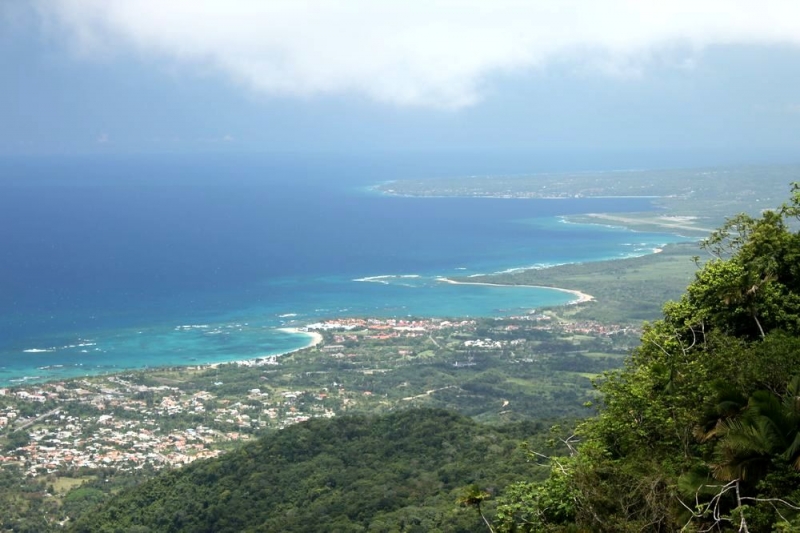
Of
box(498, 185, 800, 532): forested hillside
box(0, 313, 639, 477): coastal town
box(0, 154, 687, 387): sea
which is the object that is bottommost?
box(0, 313, 639, 477): coastal town

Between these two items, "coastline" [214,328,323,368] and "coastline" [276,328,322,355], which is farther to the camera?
"coastline" [276,328,322,355]

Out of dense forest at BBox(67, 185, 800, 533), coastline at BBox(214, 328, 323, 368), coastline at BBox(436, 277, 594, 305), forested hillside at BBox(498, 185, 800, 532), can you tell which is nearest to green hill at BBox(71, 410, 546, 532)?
dense forest at BBox(67, 185, 800, 533)

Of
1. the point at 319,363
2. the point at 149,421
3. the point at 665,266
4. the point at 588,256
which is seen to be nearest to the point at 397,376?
the point at 319,363

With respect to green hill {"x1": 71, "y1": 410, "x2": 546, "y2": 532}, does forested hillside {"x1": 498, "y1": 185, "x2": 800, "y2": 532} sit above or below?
above

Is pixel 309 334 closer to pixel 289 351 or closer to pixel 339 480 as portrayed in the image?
pixel 289 351

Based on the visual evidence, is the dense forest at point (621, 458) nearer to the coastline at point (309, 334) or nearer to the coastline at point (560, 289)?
the coastline at point (309, 334)

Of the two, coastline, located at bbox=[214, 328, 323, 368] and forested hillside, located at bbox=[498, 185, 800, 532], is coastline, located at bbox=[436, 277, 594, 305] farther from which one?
forested hillside, located at bbox=[498, 185, 800, 532]

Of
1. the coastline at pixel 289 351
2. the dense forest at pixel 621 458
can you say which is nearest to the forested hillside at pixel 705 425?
the dense forest at pixel 621 458
